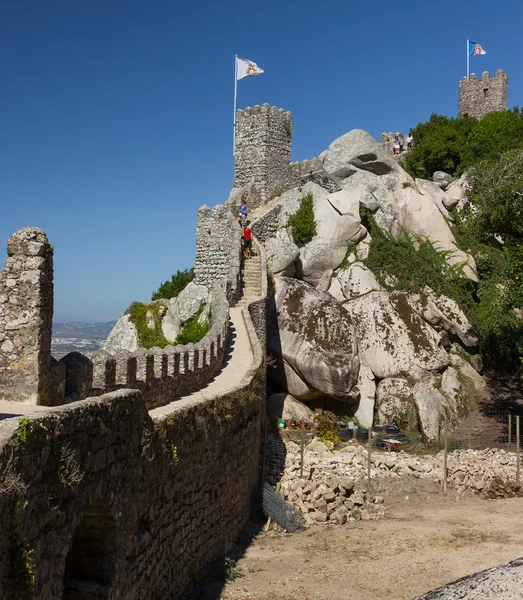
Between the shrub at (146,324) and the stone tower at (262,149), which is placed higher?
the stone tower at (262,149)

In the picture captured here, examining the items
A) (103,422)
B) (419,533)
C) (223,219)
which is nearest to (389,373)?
(223,219)

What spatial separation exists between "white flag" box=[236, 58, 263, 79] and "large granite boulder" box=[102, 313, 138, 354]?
634 inches

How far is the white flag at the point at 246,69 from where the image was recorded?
3222 centimetres

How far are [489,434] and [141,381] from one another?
14.5 metres

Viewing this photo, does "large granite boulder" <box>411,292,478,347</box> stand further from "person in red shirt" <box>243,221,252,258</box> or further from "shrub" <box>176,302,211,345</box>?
"shrub" <box>176,302,211,345</box>

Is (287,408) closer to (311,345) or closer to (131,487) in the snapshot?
(311,345)

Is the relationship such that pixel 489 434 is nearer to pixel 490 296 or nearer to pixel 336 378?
pixel 336 378

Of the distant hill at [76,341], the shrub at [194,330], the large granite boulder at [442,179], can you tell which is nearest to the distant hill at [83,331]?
the distant hill at [76,341]

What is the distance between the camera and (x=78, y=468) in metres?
5.66

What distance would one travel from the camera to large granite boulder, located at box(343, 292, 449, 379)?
79.4ft

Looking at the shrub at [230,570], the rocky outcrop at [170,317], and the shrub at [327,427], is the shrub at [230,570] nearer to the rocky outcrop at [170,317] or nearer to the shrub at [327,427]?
the shrub at [327,427]

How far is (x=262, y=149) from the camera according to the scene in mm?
29734

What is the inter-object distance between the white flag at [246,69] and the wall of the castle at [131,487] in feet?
78.3

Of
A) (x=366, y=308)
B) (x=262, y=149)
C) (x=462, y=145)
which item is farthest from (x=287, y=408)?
(x=462, y=145)
